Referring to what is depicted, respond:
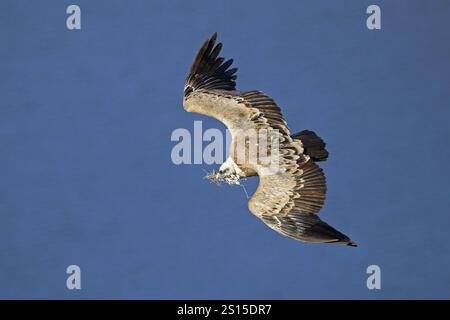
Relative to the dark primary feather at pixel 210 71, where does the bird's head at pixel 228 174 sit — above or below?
below

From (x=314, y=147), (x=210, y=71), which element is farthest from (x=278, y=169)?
(x=210, y=71)

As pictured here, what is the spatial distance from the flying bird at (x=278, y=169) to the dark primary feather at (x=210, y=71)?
0.58m

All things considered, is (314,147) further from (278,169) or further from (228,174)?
(228,174)

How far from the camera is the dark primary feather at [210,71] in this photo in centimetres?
1558

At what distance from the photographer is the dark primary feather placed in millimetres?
15578

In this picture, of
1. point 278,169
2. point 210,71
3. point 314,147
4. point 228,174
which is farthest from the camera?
point 210,71

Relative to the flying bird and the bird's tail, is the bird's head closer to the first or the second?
the flying bird

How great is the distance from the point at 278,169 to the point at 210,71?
7.34ft

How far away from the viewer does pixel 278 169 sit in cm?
1418

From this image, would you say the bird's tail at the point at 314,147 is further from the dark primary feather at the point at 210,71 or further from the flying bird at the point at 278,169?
the dark primary feather at the point at 210,71

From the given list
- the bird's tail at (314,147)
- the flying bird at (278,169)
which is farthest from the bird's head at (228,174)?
the bird's tail at (314,147)

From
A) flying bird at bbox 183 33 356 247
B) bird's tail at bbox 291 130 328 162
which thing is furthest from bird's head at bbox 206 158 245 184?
bird's tail at bbox 291 130 328 162
